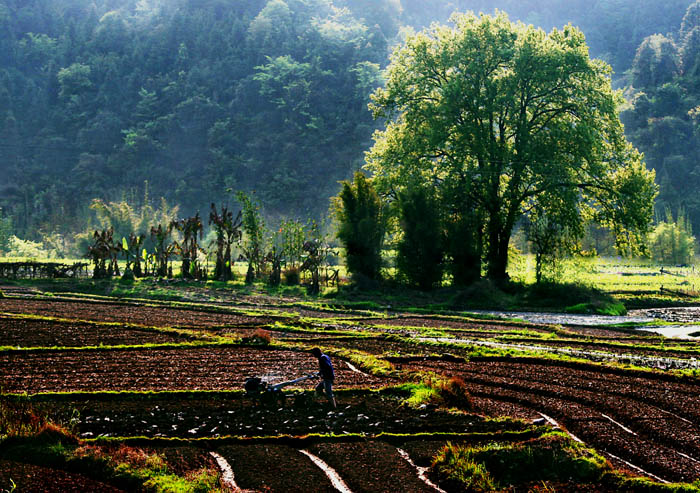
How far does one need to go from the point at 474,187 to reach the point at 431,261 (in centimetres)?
509

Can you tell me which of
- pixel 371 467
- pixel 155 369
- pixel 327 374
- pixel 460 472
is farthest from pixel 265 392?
pixel 460 472

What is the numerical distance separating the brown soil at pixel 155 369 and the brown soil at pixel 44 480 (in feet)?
16.2

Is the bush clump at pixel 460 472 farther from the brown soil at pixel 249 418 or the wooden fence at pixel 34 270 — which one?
the wooden fence at pixel 34 270

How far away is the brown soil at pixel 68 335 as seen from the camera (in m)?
20.0

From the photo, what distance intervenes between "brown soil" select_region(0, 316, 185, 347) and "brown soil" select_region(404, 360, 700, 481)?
854cm

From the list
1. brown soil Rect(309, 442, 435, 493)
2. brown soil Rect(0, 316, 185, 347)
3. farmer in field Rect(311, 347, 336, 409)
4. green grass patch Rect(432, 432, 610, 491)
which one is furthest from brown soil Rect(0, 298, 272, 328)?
green grass patch Rect(432, 432, 610, 491)

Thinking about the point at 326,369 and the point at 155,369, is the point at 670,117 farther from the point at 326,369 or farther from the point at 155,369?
the point at 326,369

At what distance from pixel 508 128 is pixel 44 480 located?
3603 cm

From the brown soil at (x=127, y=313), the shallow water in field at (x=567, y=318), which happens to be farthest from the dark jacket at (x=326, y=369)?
the shallow water in field at (x=567, y=318)

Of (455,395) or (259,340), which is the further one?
(259,340)

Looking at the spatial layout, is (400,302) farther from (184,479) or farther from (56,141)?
(56,141)

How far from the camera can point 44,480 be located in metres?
8.91

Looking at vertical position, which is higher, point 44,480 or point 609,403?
point 609,403

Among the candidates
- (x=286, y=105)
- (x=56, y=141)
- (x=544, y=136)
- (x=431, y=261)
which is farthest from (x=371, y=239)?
(x=56, y=141)
